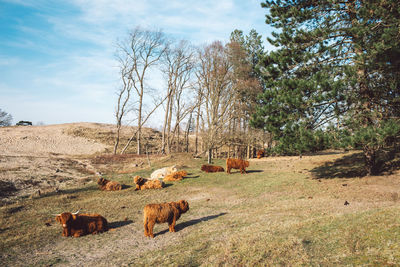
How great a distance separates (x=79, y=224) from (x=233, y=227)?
4398 mm

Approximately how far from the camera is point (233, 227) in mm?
7102

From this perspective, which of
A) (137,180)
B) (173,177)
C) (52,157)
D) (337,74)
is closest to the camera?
(337,74)

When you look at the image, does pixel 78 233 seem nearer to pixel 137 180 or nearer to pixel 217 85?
pixel 137 180

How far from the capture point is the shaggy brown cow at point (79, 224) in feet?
23.8

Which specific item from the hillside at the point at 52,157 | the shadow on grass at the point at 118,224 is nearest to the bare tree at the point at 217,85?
the hillside at the point at 52,157

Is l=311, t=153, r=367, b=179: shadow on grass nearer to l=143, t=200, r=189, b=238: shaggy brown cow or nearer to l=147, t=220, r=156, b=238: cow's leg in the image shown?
l=143, t=200, r=189, b=238: shaggy brown cow

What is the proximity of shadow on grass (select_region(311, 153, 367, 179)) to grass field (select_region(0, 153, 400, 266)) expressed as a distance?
0.50 m

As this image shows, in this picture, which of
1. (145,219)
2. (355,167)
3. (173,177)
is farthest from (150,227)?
(355,167)

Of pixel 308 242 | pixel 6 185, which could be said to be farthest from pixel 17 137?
pixel 308 242

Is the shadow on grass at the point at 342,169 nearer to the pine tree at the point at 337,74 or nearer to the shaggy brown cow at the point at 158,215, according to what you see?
the pine tree at the point at 337,74

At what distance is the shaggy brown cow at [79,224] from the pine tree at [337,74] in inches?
331

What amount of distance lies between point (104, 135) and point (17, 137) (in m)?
12.2

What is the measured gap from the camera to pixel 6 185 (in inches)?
516

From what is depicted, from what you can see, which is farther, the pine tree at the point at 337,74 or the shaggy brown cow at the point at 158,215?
the pine tree at the point at 337,74
